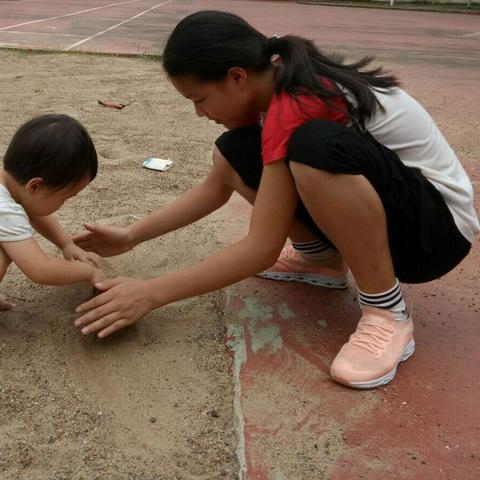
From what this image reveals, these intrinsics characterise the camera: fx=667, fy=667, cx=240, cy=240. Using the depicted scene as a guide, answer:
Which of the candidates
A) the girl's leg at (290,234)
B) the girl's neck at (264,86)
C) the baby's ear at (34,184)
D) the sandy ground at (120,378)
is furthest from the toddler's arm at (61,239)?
the girl's neck at (264,86)

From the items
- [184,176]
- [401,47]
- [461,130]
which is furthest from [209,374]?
[401,47]

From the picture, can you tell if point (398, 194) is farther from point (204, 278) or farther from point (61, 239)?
point (61, 239)

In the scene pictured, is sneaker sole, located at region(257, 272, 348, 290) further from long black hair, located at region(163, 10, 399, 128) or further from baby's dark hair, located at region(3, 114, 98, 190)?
baby's dark hair, located at region(3, 114, 98, 190)

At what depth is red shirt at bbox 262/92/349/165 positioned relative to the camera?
1.58m

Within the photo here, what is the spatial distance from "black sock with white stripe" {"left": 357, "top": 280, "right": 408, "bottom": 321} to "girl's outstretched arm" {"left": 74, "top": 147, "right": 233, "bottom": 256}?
1.97 ft

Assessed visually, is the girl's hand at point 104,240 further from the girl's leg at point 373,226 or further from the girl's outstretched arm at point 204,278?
the girl's leg at point 373,226

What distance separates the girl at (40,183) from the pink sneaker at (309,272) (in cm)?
63

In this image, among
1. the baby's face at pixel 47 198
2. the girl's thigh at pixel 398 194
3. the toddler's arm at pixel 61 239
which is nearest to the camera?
the girl's thigh at pixel 398 194

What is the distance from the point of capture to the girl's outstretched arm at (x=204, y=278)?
5.40 feet

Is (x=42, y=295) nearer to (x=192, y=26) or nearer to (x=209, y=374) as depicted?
(x=209, y=374)

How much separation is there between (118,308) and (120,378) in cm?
17

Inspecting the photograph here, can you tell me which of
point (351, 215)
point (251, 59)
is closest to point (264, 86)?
point (251, 59)

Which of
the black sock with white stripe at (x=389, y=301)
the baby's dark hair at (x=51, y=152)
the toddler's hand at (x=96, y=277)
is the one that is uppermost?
the baby's dark hair at (x=51, y=152)

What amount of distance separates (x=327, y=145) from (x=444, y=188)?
0.39 metres
